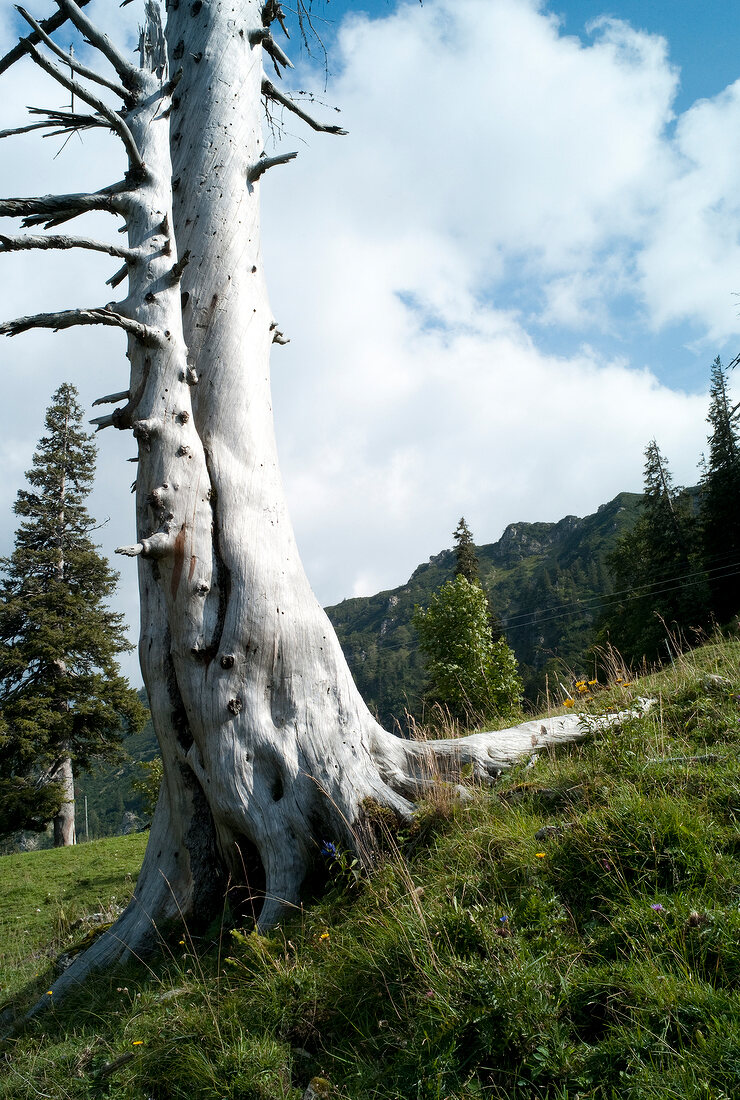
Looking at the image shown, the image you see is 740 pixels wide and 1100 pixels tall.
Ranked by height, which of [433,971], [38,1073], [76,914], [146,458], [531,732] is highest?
[146,458]

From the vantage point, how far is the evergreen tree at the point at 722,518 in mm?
34031

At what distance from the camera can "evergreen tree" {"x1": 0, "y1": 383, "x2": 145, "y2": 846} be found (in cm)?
2356

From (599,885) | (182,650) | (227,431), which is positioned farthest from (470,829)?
(227,431)

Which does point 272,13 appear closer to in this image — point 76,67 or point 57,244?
point 76,67

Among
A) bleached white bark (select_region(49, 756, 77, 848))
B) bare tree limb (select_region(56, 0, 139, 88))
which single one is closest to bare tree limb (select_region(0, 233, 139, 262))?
bare tree limb (select_region(56, 0, 139, 88))

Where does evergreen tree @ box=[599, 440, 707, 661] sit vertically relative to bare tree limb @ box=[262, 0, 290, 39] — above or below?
below

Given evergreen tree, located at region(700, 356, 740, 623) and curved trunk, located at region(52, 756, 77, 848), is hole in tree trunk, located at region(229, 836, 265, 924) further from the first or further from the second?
evergreen tree, located at region(700, 356, 740, 623)

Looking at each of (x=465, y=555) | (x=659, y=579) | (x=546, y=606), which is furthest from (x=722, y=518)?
(x=546, y=606)

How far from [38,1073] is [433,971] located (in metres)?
2.16

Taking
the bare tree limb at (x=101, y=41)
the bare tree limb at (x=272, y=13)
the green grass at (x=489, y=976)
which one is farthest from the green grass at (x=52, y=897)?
the bare tree limb at (x=272, y=13)

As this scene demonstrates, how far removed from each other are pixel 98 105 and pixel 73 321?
195 cm

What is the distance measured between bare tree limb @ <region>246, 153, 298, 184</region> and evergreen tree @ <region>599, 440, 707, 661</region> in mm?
32190

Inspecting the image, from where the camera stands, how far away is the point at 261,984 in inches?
112

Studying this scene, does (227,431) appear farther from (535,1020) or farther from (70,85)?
(535,1020)
